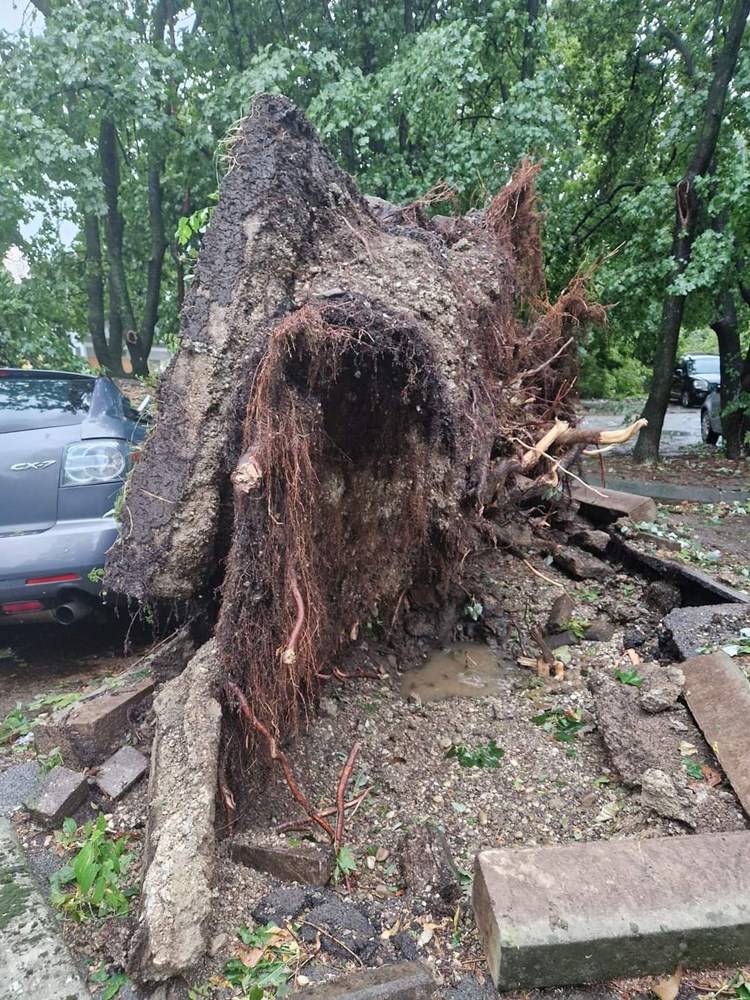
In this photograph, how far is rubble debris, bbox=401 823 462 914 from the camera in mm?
2340

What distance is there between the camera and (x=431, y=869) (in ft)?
8.01

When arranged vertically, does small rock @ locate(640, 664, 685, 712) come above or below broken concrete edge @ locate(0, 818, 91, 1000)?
above

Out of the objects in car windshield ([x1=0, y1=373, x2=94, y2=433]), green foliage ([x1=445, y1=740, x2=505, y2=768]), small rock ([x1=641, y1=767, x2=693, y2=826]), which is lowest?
green foliage ([x1=445, y1=740, x2=505, y2=768])

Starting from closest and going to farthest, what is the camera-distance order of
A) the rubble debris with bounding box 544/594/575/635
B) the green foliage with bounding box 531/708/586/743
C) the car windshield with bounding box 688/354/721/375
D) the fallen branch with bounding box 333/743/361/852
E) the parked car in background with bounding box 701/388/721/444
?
the fallen branch with bounding box 333/743/361/852 → the green foliage with bounding box 531/708/586/743 → the rubble debris with bounding box 544/594/575/635 → the parked car in background with bounding box 701/388/721/444 → the car windshield with bounding box 688/354/721/375

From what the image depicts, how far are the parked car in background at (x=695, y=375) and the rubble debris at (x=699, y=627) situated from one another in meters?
15.0

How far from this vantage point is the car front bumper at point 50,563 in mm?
3488

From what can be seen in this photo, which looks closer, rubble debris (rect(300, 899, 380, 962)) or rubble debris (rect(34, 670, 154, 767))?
rubble debris (rect(300, 899, 380, 962))

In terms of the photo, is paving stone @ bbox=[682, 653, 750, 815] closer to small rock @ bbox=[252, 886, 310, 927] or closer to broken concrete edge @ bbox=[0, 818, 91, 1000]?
small rock @ bbox=[252, 886, 310, 927]

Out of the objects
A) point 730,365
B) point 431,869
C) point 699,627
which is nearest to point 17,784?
point 431,869

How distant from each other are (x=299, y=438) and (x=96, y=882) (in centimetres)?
167

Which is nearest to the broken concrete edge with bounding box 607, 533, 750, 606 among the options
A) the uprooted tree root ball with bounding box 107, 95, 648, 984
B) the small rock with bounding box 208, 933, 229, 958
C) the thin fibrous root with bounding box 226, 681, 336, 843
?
the uprooted tree root ball with bounding box 107, 95, 648, 984

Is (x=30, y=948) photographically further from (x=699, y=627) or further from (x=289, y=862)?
(x=699, y=627)

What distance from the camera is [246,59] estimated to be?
30.9 feet

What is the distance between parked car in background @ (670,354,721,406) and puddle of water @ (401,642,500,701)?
50.2 feet
